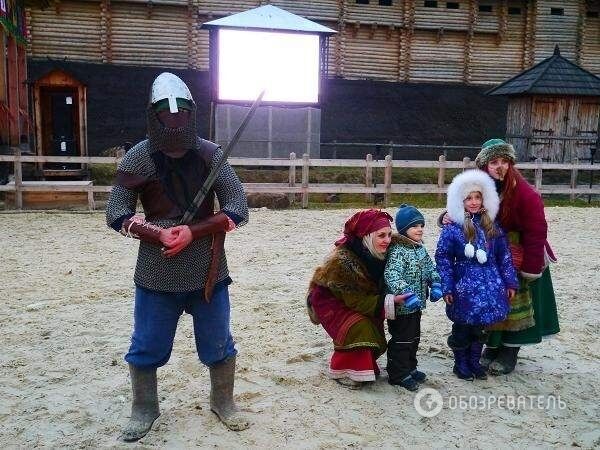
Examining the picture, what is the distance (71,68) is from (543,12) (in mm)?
16732

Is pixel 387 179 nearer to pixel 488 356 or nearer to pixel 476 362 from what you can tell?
pixel 488 356

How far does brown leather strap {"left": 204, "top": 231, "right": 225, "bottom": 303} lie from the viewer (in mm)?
2969

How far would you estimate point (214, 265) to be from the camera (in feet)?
9.82

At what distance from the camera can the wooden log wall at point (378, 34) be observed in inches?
758

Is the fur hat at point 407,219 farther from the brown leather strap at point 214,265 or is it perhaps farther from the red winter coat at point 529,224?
the brown leather strap at point 214,265

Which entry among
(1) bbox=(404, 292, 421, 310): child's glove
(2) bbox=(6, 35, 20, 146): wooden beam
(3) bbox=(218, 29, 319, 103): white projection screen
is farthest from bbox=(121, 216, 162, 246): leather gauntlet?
(3) bbox=(218, 29, 319, 103): white projection screen

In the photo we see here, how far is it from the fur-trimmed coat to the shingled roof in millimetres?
15374

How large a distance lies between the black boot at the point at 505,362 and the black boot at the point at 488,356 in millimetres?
73

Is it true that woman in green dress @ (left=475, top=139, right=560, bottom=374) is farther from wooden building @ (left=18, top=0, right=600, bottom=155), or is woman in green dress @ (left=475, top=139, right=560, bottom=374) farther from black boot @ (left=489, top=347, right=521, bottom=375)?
wooden building @ (left=18, top=0, right=600, bottom=155)

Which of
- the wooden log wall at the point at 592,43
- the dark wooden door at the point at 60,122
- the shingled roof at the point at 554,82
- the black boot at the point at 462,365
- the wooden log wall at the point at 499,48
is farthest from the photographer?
the wooden log wall at the point at 592,43

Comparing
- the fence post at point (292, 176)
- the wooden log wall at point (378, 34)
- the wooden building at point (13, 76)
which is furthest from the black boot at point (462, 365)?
the wooden log wall at point (378, 34)

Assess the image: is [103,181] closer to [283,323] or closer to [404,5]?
[283,323]

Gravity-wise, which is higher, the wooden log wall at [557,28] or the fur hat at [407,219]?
the wooden log wall at [557,28]

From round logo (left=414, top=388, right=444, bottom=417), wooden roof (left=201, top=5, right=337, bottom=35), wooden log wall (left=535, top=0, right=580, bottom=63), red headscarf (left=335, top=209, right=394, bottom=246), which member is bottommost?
round logo (left=414, top=388, right=444, bottom=417)
